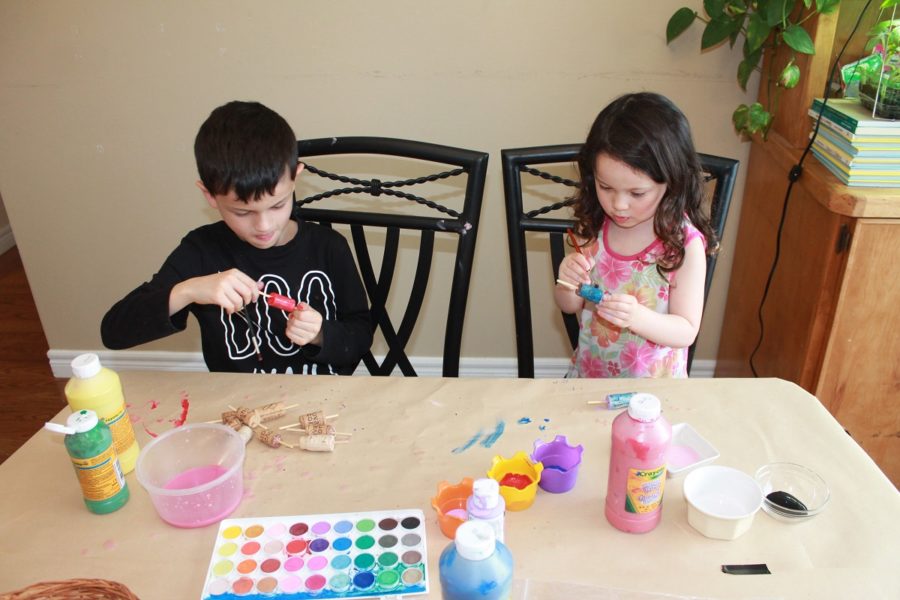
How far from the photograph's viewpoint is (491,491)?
0.76 m

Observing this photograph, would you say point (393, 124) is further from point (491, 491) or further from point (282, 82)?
point (491, 491)

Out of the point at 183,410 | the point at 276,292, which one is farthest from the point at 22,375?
the point at 183,410

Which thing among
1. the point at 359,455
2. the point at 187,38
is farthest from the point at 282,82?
the point at 359,455

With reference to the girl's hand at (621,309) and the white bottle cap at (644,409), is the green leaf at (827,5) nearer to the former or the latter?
the girl's hand at (621,309)

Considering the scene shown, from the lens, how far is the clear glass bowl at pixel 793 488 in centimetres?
92

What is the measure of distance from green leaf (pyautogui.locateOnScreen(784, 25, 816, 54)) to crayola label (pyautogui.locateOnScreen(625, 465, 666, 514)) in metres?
1.26

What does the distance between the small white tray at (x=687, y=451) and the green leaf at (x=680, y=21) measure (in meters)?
1.21

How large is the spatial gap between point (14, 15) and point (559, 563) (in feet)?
7.07

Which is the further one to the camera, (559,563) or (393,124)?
(393,124)

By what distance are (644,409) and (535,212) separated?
0.71 metres

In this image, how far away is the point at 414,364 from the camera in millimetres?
2504

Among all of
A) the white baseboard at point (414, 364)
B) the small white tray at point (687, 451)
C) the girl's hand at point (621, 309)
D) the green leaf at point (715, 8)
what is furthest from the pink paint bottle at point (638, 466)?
the white baseboard at point (414, 364)

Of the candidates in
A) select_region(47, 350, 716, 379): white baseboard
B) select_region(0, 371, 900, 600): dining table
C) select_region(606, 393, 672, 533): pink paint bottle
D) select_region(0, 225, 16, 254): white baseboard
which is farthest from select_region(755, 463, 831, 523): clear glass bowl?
select_region(0, 225, 16, 254): white baseboard

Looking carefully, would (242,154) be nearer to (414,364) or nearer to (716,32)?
(716,32)
